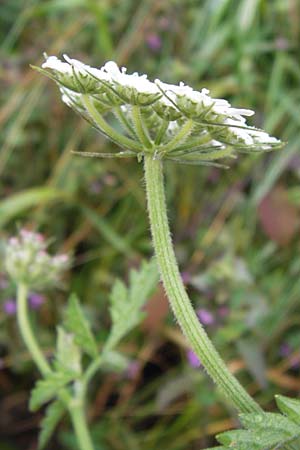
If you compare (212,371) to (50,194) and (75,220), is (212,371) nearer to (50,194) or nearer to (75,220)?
(50,194)

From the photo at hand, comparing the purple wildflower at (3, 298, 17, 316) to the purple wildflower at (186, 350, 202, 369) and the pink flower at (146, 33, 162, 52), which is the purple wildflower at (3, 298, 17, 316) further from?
the pink flower at (146, 33, 162, 52)

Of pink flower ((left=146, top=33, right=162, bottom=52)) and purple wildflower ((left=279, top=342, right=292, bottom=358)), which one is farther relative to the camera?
pink flower ((left=146, top=33, right=162, bottom=52))

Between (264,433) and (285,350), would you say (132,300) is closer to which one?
(264,433)

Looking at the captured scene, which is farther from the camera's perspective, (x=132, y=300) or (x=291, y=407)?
(x=132, y=300)

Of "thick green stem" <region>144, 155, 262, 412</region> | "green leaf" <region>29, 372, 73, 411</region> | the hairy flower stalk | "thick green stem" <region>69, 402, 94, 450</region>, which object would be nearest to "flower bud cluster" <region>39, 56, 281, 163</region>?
the hairy flower stalk

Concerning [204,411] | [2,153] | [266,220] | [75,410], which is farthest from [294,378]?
[2,153]

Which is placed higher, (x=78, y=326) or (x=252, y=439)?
(x=78, y=326)

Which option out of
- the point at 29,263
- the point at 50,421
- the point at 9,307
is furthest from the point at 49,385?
the point at 9,307
